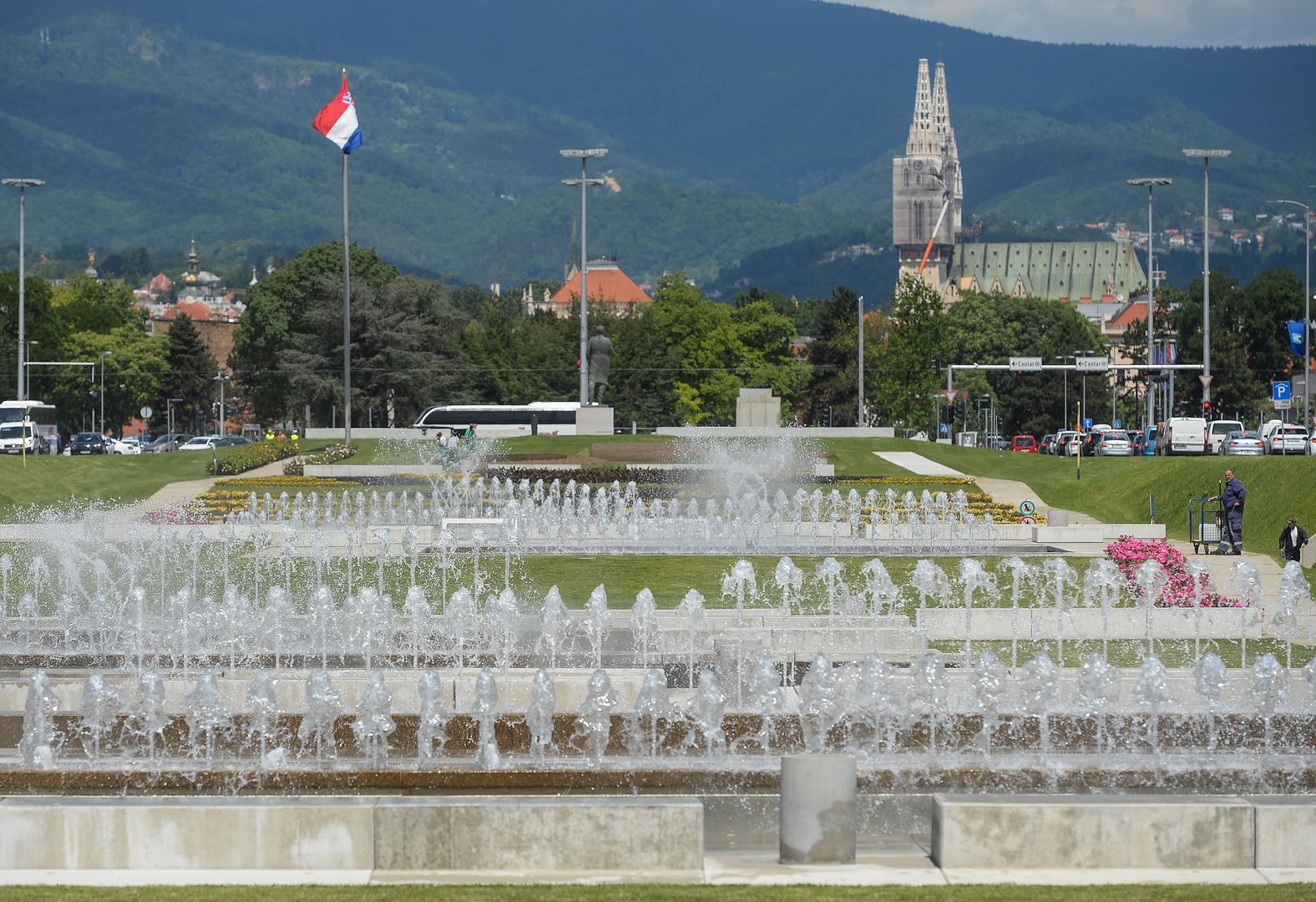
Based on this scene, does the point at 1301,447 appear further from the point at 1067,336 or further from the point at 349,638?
the point at 1067,336

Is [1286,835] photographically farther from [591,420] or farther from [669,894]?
[591,420]

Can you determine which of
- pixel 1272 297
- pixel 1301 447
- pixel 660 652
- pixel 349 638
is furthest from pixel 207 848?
pixel 1272 297

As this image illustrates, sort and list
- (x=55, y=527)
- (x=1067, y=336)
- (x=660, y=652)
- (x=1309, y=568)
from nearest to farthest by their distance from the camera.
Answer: (x=660, y=652) → (x=1309, y=568) → (x=55, y=527) → (x=1067, y=336)

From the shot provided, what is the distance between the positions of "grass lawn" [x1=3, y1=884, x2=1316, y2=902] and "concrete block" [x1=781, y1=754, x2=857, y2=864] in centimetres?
58

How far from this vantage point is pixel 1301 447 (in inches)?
2458

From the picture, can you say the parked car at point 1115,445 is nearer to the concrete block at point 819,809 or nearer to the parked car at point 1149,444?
the parked car at point 1149,444

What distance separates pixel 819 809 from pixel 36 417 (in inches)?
2799

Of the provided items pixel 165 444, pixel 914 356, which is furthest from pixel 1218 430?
pixel 165 444

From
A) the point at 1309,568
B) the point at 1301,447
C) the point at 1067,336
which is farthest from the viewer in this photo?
the point at 1067,336

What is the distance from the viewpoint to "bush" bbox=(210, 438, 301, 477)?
52.4 m

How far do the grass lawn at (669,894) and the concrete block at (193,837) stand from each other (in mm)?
419

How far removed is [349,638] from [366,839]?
11.5 metres

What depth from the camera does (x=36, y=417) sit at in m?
77.0

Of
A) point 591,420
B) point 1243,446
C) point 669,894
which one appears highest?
point 591,420
